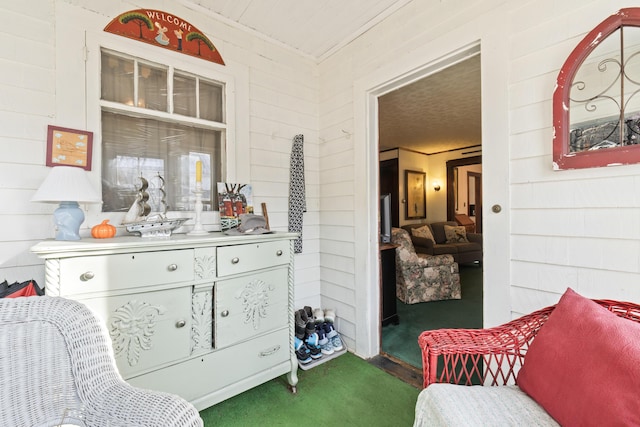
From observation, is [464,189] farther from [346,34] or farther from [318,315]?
[318,315]

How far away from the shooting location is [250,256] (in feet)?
5.58

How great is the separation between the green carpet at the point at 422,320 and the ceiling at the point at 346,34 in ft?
8.22

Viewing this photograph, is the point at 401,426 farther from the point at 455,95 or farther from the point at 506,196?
the point at 455,95

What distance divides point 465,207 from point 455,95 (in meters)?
4.66

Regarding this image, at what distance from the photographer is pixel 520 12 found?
1448 millimetres

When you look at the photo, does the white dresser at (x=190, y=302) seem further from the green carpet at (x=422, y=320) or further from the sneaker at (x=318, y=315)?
the green carpet at (x=422, y=320)

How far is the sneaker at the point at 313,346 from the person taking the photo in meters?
2.23

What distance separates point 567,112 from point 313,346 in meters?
2.17

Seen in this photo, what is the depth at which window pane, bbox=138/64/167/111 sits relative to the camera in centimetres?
186

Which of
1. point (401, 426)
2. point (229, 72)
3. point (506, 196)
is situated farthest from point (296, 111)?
point (401, 426)

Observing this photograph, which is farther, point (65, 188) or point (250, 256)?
point (250, 256)

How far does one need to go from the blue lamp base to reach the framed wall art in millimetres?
5815

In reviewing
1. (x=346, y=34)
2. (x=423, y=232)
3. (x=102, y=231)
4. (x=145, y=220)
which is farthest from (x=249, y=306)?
(x=423, y=232)

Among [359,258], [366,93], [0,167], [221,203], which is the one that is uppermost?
[366,93]
